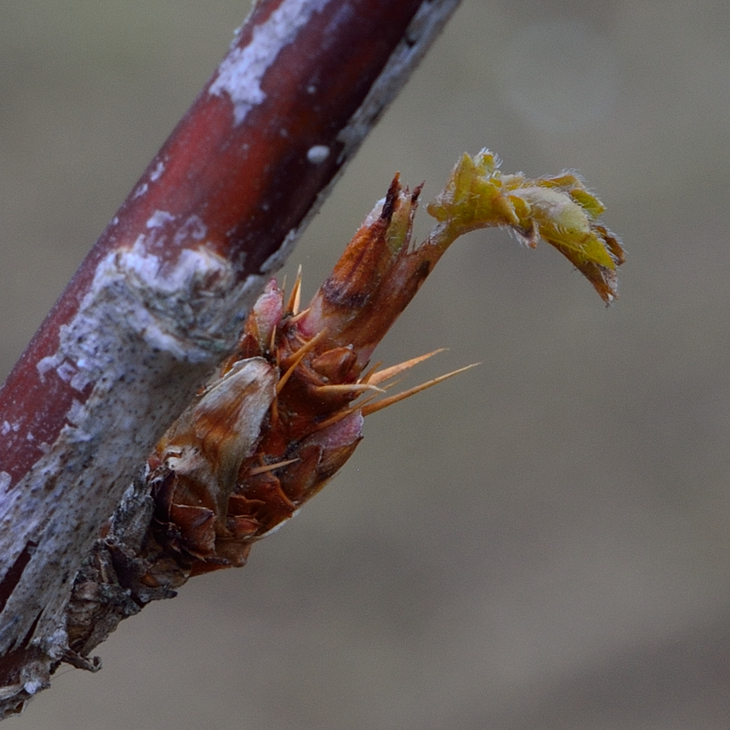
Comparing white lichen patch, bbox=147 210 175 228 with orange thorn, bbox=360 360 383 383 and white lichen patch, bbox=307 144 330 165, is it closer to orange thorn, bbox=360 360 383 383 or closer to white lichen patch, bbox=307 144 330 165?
white lichen patch, bbox=307 144 330 165

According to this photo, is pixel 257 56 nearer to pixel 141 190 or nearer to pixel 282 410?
pixel 141 190

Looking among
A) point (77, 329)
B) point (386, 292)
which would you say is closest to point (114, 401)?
point (77, 329)

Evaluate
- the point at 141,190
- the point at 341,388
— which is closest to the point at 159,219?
the point at 141,190

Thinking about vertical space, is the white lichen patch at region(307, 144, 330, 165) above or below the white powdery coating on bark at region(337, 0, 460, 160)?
below

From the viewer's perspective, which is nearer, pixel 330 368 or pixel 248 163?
pixel 248 163

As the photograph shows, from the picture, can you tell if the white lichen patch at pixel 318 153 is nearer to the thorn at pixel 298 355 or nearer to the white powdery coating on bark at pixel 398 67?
the white powdery coating on bark at pixel 398 67

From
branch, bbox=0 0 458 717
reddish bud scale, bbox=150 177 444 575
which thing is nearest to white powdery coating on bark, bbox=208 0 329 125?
branch, bbox=0 0 458 717

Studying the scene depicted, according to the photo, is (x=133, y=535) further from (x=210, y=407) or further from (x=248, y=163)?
(x=248, y=163)
